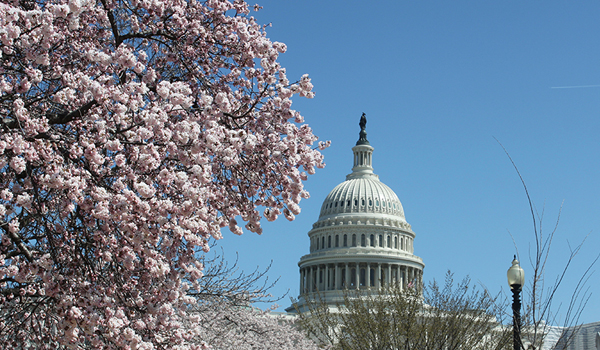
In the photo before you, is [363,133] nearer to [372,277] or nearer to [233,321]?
[372,277]

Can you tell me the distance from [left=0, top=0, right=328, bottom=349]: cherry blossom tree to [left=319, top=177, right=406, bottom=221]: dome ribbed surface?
11982cm

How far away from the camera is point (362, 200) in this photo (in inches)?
5300

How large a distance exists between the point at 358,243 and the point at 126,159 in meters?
120

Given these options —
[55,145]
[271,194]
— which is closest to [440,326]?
[271,194]

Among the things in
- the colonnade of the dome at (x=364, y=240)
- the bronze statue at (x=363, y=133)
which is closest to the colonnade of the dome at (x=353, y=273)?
the colonnade of the dome at (x=364, y=240)

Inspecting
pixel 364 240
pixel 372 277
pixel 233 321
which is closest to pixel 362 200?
pixel 364 240

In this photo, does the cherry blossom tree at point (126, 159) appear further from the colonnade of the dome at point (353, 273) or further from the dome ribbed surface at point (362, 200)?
the dome ribbed surface at point (362, 200)

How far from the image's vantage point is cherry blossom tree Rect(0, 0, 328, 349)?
32.8 ft

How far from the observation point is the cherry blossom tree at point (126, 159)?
9992 mm

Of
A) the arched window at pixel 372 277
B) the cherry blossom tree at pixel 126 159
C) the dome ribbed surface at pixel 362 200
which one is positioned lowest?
the cherry blossom tree at pixel 126 159

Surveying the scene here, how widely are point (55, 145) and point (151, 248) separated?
6.90 feet

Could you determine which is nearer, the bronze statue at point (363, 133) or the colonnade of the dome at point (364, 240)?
the colonnade of the dome at point (364, 240)

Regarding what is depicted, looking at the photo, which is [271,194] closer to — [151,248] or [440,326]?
[151,248]

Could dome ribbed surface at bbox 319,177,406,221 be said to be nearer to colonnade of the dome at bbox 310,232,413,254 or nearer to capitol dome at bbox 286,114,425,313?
capitol dome at bbox 286,114,425,313
